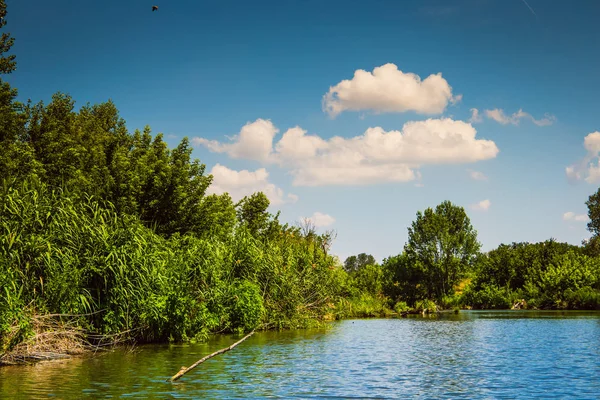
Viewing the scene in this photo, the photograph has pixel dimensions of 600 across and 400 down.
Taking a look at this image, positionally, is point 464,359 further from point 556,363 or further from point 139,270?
point 139,270

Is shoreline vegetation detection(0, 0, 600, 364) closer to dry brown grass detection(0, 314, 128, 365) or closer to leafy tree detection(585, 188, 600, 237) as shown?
dry brown grass detection(0, 314, 128, 365)

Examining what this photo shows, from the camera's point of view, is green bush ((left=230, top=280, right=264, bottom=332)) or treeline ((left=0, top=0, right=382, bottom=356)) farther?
green bush ((left=230, top=280, right=264, bottom=332))

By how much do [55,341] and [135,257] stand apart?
458 cm

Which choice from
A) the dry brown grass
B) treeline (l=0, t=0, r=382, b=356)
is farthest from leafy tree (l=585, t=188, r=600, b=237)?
the dry brown grass

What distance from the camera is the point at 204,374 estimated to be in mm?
19625

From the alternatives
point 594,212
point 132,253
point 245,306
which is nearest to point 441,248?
point 594,212

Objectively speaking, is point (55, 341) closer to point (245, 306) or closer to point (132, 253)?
point (132, 253)

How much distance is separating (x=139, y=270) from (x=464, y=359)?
47.7 feet

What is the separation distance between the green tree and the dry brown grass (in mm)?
75274

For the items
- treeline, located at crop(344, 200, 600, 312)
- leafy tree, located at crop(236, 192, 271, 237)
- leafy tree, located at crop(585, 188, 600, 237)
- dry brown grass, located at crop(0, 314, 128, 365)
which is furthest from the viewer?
leafy tree, located at crop(585, 188, 600, 237)

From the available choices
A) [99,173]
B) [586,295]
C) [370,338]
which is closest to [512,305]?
[586,295]

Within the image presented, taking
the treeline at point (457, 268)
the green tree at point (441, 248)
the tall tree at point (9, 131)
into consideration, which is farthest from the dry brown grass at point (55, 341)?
the green tree at point (441, 248)

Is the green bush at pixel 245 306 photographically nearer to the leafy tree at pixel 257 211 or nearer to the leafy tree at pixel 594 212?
the leafy tree at pixel 257 211

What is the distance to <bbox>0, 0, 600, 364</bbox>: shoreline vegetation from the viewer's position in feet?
75.3
